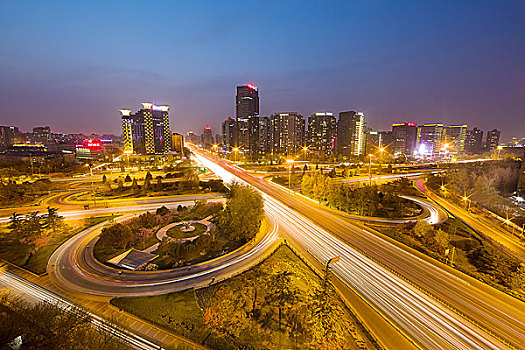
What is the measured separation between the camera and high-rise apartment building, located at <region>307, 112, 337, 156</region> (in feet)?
460

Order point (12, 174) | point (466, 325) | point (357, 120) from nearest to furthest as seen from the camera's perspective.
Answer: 1. point (466, 325)
2. point (12, 174)
3. point (357, 120)

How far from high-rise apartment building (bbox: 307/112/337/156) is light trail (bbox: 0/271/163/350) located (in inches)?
5357

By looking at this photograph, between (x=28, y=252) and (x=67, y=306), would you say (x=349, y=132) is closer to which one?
(x=28, y=252)

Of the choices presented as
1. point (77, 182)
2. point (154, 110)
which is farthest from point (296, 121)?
point (77, 182)

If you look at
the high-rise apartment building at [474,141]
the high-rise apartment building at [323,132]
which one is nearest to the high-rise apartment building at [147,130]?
the high-rise apartment building at [323,132]

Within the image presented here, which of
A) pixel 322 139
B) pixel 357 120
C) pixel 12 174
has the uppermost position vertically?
pixel 357 120

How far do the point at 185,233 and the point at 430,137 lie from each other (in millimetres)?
195642

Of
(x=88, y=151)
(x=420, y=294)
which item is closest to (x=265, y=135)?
(x=88, y=151)

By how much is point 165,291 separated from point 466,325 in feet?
61.6

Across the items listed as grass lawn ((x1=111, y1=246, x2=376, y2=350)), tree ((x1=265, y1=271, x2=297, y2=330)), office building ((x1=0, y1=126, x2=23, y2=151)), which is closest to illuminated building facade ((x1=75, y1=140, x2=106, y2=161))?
office building ((x1=0, y1=126, x2=23, y2=151))

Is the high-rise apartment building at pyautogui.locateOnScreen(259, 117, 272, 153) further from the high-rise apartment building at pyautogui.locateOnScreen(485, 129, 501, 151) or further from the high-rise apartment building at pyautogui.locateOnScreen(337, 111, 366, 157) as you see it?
the high-rise apartment building at pyautogui.locateOnScreen(485, 129, 501, 151)

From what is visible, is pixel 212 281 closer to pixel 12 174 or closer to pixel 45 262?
pixel 45 262

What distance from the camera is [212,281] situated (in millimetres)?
15484

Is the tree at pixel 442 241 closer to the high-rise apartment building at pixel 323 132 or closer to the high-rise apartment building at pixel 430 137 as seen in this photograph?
the high-rise apartment building at pixel 323 132
